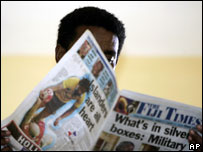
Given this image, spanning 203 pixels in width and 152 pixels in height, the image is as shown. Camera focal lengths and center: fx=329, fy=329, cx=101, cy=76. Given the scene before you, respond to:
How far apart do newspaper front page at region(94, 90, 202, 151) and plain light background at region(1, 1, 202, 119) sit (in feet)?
6.18

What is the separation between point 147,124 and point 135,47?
7.52 ft

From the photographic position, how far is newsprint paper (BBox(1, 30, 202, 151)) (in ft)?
1.75

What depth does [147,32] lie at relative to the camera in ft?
8.64

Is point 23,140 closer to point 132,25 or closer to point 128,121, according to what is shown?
point 128,121

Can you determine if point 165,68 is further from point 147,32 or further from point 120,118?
point 120,118

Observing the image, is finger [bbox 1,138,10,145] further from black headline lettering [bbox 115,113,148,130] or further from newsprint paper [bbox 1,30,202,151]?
black headline lettering [bbox 115,113,148,130]

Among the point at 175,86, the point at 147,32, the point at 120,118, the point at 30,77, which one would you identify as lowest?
the point at 120,118

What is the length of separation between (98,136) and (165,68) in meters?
2.32

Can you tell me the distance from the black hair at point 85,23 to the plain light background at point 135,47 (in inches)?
57.4

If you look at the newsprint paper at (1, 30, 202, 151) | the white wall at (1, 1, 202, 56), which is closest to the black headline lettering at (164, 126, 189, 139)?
the newsprint paper at (1, 30, 202, 151)

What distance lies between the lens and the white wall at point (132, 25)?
2398 millimetres

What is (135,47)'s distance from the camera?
111 inches

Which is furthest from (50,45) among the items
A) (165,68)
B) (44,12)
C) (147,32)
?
(165,68)

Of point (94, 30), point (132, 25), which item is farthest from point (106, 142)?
point (132, 25)
